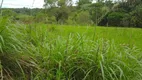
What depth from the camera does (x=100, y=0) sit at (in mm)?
3367

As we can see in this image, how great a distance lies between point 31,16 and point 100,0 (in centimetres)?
82

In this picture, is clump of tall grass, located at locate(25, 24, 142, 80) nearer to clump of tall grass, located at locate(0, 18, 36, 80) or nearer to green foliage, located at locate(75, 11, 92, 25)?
clump of tall grass, located at locate(0, 18, 36, 80)

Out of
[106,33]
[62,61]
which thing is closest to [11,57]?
[62,61]

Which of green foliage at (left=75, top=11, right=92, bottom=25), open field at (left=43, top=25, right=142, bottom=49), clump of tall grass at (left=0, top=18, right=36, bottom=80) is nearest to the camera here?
clump of tall grass at (left=0, top=18, right=36, bottom=80)

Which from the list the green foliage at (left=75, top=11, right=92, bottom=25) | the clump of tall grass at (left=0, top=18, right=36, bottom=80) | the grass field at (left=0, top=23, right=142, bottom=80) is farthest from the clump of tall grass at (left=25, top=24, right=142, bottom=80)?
the green foliage at (left=75, top=11, right=92, bottom=25)

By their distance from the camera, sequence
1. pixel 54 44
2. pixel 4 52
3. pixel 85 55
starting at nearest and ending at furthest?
pixel 4 52 → pixel 85 55 → pixel 54 44

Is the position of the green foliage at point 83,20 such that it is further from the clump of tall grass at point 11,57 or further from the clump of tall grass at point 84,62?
the clump of tall grass at point 11,57

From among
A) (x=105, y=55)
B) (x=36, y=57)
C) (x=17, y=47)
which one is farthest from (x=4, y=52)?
(x=105, y=55)

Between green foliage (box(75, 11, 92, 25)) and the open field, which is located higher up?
green foliage (box(75, 11, 92, 25))

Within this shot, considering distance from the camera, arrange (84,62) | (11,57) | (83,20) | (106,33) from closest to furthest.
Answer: (11,57) → (84,62) → (106,33) → (83,20)

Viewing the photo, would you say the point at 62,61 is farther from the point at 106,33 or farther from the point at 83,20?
the point at 83,20

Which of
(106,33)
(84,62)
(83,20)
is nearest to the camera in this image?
(84,62)

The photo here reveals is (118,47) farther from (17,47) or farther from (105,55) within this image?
(17,47)

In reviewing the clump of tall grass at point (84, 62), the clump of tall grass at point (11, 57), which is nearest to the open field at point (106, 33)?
the clump of tall grass at point (84, 62)
